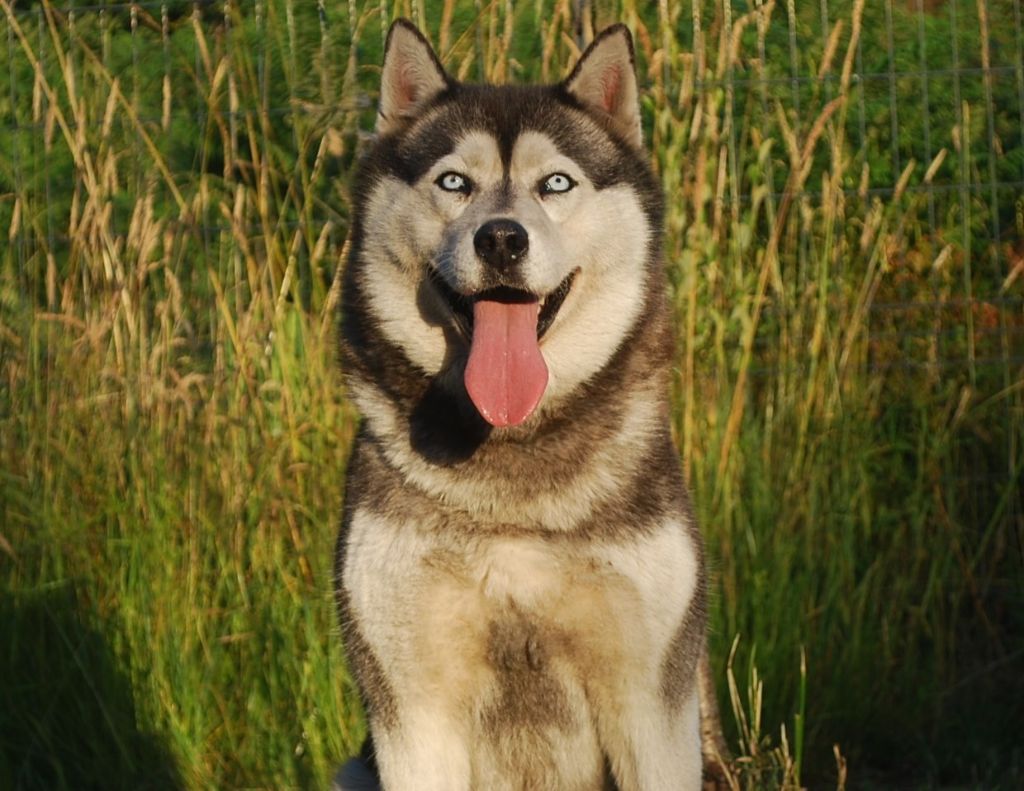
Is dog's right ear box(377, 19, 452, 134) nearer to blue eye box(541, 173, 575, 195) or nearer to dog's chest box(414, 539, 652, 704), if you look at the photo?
blue eye box(541, 173, 575, 195)

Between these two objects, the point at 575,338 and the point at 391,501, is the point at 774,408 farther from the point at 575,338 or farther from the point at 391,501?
the point at 391,501

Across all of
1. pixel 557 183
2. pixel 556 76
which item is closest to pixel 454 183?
pixel 557 183

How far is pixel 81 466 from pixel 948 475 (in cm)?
281

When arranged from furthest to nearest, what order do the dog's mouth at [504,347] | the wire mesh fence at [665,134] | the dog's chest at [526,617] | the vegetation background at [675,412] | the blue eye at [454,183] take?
the wire mesh fence at [665,134]
the vegetation background at [675,412]
the blue eye at [454,183]
the dog's mouth at [504,347]
the dog's chest at [526,617]

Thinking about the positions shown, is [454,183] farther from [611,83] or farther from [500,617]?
[500,617]

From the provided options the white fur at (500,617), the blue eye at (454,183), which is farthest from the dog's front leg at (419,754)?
the blue eye at (454,183)

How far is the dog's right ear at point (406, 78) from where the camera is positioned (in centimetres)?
373

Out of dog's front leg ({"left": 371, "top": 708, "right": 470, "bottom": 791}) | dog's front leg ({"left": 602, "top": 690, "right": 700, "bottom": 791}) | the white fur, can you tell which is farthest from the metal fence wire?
dog's front leg ({"left": 602, "top": 690, "right": 700, "bottom": 791})

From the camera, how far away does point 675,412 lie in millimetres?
4914

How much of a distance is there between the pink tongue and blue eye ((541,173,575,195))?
0.93 feet

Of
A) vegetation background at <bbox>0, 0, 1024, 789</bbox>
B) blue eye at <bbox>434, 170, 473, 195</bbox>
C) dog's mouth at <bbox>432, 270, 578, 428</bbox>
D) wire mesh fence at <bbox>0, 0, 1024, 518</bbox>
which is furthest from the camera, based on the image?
wire mesh fence at <bbox>0, 0, 1024, 518</bbox>

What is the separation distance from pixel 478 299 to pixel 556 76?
200 cm

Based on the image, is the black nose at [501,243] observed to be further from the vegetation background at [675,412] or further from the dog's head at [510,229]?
the vegetation background at [675,412]

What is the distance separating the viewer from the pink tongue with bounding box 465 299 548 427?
3.40 metres
